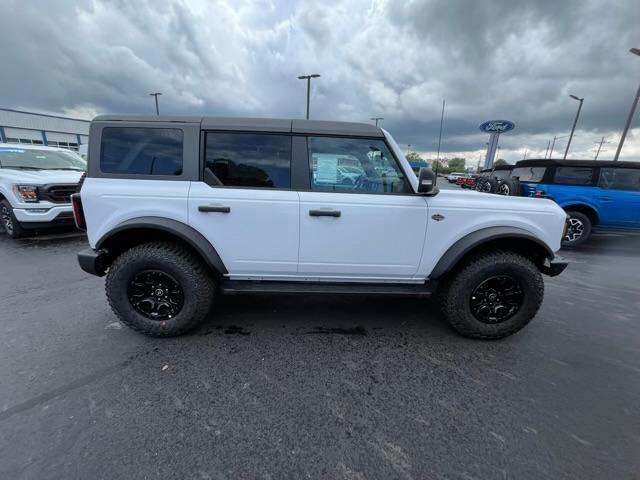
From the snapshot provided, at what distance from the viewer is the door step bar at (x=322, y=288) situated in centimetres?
257

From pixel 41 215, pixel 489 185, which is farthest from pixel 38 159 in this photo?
pixel 489 185

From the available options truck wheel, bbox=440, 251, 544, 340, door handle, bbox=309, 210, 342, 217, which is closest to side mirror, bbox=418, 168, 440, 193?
door handle, bbox=309, 210, 342, 217

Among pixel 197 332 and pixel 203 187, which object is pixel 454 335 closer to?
pixel 197 332

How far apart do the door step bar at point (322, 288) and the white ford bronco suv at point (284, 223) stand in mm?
13

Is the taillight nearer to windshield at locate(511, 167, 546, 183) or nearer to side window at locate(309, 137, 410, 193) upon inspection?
side window at locate(309, 137, 410, 193)

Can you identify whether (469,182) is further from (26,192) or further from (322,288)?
(26,192)

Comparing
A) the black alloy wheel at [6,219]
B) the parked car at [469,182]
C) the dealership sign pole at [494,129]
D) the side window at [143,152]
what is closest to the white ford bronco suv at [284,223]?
the side window at [143,152]

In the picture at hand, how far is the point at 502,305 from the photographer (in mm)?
2670

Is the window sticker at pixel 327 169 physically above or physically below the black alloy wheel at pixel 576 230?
above

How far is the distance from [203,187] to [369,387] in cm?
210

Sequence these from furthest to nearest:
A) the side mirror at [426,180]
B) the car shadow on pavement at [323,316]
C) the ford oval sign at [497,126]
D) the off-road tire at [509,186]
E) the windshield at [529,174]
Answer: the ford oval sign at [497,126]
the off-road tire at [509,186]
the windshield at [529,174]
the car shadow on pavement at [323,316]
the side mirror at [426,180]

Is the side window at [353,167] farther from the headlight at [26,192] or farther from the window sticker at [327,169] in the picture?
the headlight at [26,192]

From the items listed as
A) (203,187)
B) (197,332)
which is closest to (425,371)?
(197,332)

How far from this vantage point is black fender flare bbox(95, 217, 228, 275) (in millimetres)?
2383
